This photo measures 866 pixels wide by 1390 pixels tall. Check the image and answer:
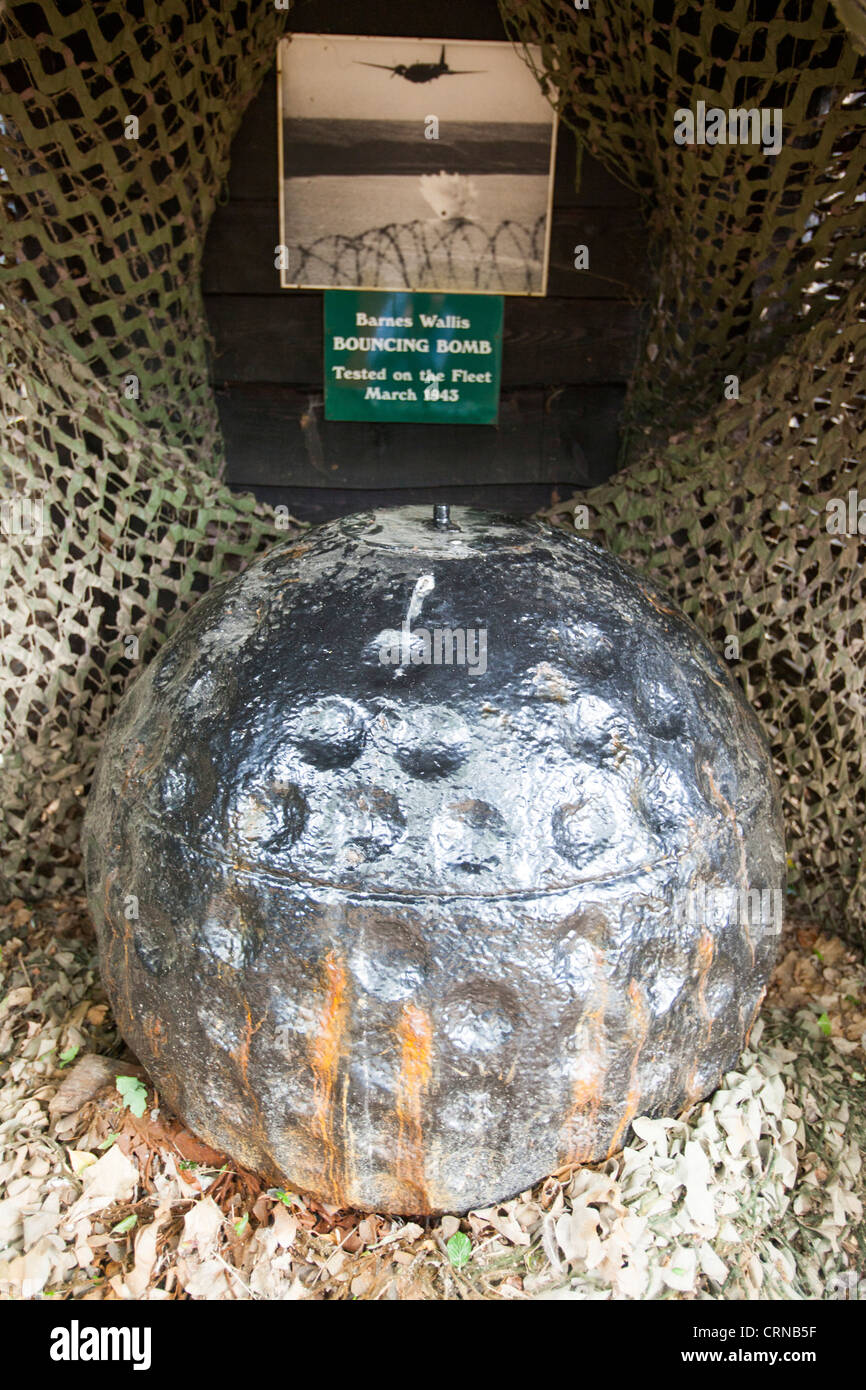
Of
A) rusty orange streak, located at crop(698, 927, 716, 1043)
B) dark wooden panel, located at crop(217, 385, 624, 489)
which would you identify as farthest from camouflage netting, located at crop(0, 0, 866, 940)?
rusty orange streak, located at crop(698, 927, 716, 1043)

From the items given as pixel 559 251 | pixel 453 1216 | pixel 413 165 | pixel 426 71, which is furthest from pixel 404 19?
pixel 453 1216

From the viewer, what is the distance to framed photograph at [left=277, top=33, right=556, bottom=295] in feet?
9.04

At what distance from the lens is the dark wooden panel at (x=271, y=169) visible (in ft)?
9.20

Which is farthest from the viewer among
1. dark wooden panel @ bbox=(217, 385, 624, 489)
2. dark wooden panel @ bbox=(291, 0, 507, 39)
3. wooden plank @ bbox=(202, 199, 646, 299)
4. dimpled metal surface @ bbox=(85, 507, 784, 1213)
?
dark wooden panel @ bbox=(217, 385, 624, 489)

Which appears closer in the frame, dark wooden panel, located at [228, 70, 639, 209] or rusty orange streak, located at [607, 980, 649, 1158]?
rusty orange streak, located at [607, 980, 649, 1158]

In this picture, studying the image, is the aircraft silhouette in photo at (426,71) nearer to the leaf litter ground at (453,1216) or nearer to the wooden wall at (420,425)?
the wooden wall at (420,425)

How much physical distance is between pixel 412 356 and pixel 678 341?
799mm

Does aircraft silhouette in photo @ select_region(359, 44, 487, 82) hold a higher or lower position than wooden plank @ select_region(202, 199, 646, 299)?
higher

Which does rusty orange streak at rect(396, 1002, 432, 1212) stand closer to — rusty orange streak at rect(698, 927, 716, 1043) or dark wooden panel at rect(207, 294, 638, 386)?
rusty orange streak at rect(698, 927, 716, 1043)

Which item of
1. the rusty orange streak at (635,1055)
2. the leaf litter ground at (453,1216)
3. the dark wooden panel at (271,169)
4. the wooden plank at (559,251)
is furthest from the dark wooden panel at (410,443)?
the rusty orange streak at (635,1055)

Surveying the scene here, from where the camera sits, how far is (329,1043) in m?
1.61

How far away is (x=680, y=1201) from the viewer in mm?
1891

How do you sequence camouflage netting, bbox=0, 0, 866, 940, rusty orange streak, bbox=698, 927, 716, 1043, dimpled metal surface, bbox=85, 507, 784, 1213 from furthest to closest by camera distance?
camouflage netting, bbox=0, 0, 866, 940 < rusty orange streak, bbox=698, 927, 716, 1043 < dimpled metal surface, bbox=85, 507, 784, 1213

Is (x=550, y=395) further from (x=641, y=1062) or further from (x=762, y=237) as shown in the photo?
(x=641, y=1062)
